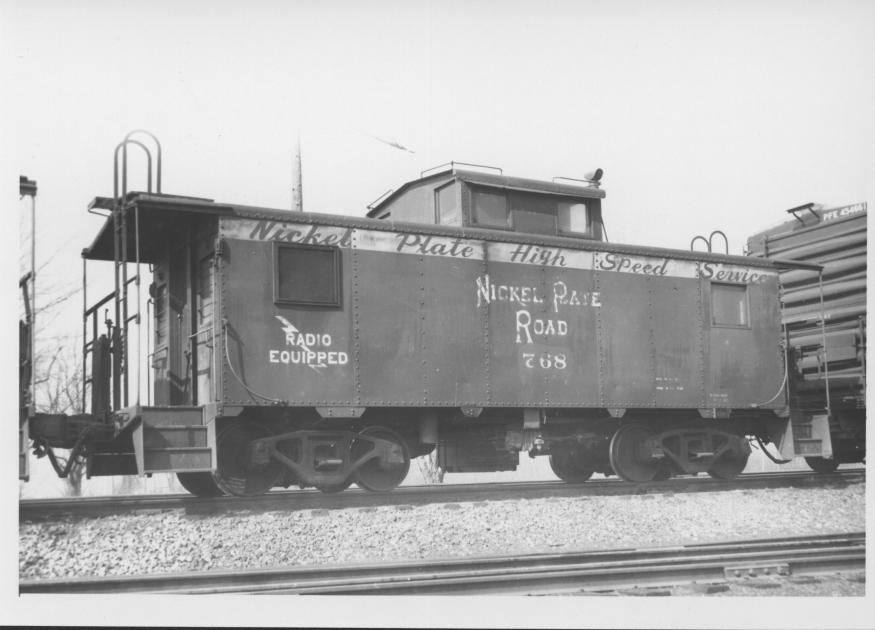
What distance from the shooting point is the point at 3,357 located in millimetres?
8867

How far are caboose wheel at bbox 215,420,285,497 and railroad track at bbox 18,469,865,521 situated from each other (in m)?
0.23

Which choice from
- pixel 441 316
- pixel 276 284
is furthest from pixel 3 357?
pixel 441 316

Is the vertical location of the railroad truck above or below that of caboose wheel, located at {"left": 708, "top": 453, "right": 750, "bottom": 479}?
above

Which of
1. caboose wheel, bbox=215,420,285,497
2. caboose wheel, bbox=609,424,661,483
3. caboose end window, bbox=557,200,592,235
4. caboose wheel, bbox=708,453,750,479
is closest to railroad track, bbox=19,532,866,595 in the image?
caboose wheel, bbox=215,420,285,497

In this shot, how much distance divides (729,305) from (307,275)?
248 inches

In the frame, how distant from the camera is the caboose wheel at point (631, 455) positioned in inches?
492

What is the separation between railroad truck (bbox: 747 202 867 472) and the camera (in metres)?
13.5

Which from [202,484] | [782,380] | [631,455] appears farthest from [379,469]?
[782,380]

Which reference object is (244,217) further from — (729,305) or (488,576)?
(729,305)

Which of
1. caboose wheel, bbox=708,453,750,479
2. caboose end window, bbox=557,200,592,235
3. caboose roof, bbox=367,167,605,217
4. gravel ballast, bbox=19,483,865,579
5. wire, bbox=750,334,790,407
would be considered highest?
caboose roof, bbox=367,167,605,217

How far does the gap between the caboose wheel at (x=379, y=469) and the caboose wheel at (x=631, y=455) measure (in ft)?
9.92

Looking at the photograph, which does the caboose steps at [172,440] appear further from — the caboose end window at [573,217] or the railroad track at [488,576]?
the caboose end window at [573,217]

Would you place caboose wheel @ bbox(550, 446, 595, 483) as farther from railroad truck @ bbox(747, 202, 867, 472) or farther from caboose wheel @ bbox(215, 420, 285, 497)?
caboose wheel @ bbox(215, 420, 285, 497)

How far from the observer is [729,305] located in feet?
43.8
